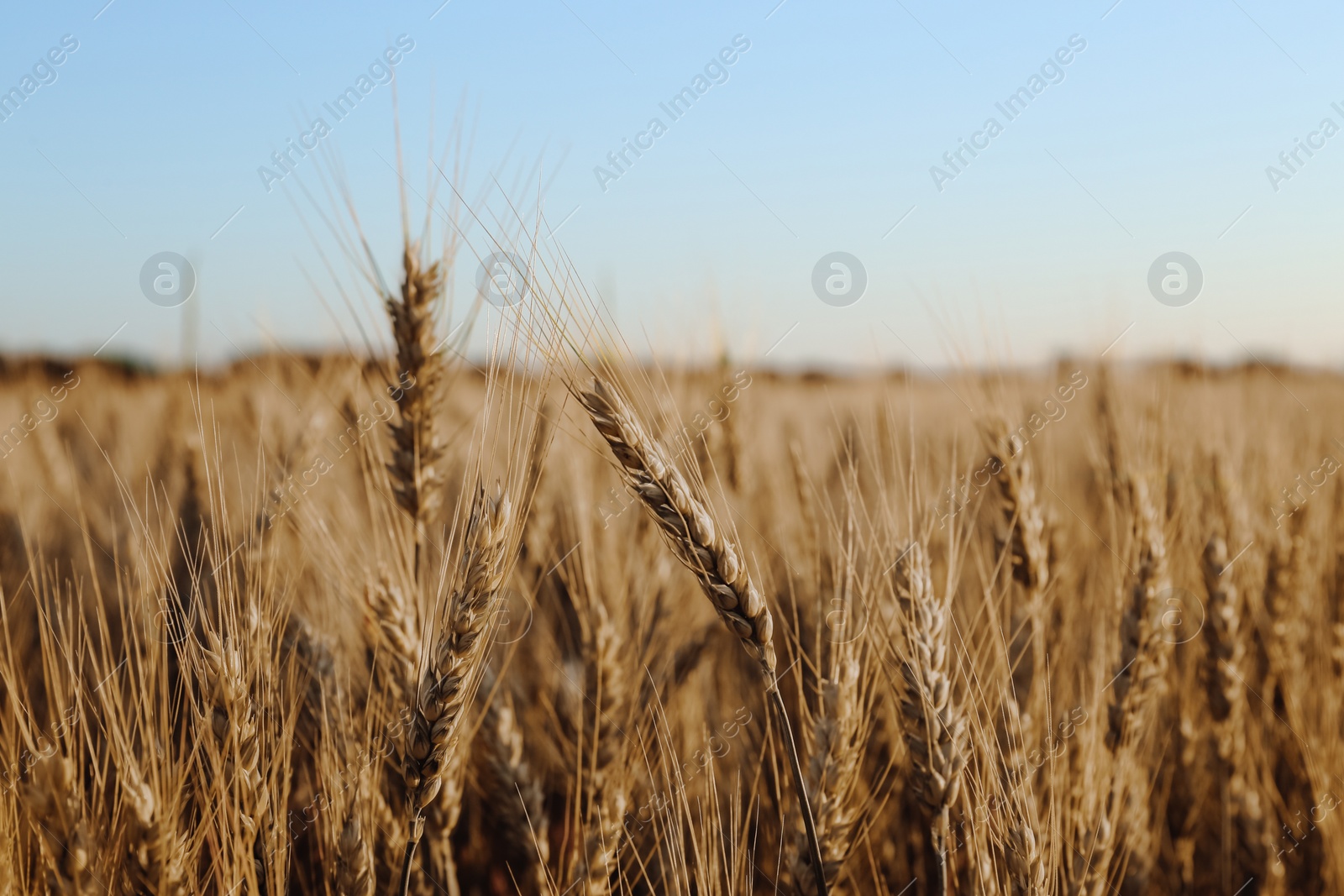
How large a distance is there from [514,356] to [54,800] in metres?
1.07

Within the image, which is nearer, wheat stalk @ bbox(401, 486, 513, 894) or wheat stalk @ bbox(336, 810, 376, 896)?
wheat stalk @ bbox(401, 486, 513, 894)

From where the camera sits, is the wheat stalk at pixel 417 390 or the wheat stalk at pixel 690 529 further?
the wheat stalk at pixel 417 390

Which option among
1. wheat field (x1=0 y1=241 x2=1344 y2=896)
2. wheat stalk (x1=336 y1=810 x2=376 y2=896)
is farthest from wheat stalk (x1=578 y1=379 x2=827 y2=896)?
wheat stalk (x1=336 y1=810 x2=376 y2=896)

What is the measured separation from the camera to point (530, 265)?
4.41 feet

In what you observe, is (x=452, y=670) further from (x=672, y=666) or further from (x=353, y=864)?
(x=672, y=666)

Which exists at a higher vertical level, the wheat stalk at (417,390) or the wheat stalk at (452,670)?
the wheat stalk at (417,390)

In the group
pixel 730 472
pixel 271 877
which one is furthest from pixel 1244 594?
pixel 271 877

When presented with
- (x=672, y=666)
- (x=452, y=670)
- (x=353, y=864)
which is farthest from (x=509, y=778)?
(x=452, y=670)

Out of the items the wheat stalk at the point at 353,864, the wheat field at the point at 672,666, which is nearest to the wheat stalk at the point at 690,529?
the wheat field at the point at 672,666

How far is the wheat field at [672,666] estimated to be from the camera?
1322 millimetres

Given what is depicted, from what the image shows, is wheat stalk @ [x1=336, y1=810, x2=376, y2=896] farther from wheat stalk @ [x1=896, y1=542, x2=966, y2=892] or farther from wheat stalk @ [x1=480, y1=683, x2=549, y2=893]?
wheat stalk @ [x1=896, y1=542, x2=966, y2=892]

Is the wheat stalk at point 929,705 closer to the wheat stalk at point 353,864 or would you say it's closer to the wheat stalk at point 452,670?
the wheat stalk at point 452,670

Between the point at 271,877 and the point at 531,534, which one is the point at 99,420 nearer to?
the point at 531,534

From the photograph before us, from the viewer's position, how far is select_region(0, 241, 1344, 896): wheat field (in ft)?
4.34
